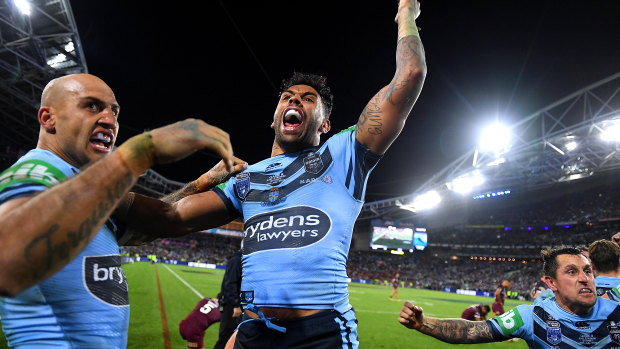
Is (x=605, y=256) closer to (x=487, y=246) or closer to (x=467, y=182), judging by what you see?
(x=467, y=182)

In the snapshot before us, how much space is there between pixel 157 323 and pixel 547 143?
2491 centimetres

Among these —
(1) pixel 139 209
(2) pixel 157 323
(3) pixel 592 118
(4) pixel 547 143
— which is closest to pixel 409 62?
(1) pixel 139 209

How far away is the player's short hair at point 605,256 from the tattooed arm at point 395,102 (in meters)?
5.87

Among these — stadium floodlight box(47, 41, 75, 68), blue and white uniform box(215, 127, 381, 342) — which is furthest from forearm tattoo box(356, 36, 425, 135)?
stadium floodlight box(47, 41, 75, 68)

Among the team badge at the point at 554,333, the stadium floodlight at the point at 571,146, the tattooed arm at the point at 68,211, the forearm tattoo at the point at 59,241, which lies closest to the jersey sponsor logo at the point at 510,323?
the team badge at the point at 554,333

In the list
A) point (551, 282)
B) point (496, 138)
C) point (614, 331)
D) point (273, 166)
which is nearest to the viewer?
point (273, 166)

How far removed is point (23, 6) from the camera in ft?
43.6

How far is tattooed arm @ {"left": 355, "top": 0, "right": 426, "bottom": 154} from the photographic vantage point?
197 cm

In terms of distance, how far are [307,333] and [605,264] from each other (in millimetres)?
6352

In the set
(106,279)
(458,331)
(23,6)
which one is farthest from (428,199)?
(106,279)

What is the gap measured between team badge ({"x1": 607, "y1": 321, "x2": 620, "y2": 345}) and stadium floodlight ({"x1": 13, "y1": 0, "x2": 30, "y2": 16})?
61.4ft

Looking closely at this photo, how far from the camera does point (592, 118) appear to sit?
1933 centimetres

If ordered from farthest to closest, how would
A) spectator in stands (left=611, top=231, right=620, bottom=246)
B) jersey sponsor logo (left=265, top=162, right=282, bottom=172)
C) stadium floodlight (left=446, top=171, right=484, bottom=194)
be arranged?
stadium floodlight (left=446, top=171, right=484, bottom=194)
spectator in stands (left=611, top=231, right=620, bottom=246)
jersey sponsor logo (left=265, top=162, right=282, bottom=172)

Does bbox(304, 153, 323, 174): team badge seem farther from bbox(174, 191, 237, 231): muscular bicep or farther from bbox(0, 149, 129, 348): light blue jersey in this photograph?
bbox(0, 149, 129, 348): light blue jersey
